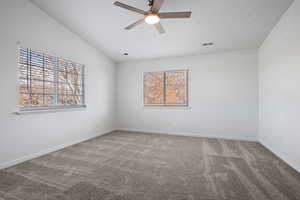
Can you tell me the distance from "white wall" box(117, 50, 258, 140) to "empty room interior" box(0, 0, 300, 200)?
3cm

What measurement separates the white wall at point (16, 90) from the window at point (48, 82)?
160 millimetres

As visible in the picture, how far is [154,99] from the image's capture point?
205 inches

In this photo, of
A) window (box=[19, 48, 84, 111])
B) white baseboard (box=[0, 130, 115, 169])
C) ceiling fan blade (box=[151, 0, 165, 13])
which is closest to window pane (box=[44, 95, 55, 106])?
window (box=[19, 48, 84, 111])

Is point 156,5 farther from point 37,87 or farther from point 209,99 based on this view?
point 209,99

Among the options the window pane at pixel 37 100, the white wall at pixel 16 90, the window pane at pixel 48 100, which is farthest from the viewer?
the window pane at pixel 48 100

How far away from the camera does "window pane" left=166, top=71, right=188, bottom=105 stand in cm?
482

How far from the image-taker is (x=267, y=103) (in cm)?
350

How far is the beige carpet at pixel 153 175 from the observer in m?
1.79

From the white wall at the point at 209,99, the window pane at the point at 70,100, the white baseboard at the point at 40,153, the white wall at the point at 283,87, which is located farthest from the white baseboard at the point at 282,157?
the window pane at the point at 70,100

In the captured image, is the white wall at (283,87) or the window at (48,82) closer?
the white wall at (283,87)

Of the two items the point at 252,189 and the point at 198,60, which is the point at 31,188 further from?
the point at 198,60

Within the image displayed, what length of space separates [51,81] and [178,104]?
146 inches

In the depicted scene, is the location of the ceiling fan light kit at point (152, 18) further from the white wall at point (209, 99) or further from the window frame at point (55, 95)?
the white wall at point (209, 99)

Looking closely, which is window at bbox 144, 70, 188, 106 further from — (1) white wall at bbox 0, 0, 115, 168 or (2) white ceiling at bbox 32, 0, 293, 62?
(1) white wall at bbox 0, 0, 115, 168
